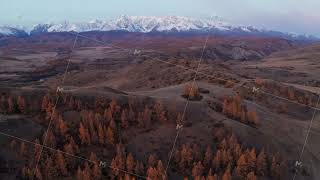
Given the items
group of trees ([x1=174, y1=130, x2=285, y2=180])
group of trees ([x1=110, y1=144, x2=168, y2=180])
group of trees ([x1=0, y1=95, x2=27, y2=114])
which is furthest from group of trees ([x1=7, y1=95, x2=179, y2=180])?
group of trees ([x1=174, y1=130, x2=285, y2=180])

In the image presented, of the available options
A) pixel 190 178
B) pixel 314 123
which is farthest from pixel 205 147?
pixel 314 123

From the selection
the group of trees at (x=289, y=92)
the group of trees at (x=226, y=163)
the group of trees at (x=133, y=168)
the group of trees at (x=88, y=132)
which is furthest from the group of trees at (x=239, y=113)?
the group of trees at (x=289, y=92)

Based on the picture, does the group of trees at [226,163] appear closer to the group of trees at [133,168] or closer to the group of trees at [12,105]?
the group of trees at [133,168]

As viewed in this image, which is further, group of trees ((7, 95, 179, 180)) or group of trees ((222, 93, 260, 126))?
group of trees ((222, 93, 260, 126))

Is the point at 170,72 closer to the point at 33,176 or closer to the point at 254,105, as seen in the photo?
the point at 254,105

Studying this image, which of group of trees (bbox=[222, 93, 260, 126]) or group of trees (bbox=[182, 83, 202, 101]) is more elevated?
group of trees (bbox=[182, 83, 202, 101])

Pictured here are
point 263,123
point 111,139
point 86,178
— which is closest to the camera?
point 86,178

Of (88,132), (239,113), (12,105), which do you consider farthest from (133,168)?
(239,113)

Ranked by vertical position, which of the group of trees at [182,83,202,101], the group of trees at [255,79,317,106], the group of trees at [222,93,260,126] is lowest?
the group of trees at [255,79,317,106]

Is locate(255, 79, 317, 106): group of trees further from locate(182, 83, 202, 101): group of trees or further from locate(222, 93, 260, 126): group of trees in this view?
locate(182, 83, 202, 101): group of trees
